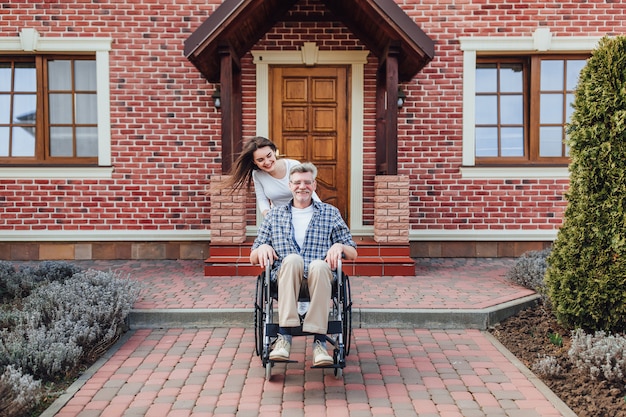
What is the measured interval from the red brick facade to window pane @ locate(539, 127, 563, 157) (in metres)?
0.46

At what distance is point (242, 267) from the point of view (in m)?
6.91

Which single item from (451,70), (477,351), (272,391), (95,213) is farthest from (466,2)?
(272,391)

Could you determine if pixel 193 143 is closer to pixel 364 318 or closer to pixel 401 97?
pixel 401 97

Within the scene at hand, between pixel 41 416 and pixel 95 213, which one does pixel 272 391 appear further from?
pixel 95 213

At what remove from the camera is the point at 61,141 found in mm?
8367

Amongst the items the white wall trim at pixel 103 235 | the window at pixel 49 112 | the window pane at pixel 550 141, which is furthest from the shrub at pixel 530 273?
the window at pixel 49 112

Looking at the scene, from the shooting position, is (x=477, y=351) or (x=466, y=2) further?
(x=466, y=2)

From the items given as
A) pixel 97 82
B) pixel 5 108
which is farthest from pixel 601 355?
pixel 5 108

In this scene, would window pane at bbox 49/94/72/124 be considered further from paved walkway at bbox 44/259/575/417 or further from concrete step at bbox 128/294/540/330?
concrete step at bbox 128/294/540/330

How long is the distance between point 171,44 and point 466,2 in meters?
4.20

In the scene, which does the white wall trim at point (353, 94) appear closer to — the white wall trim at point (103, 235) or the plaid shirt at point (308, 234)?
the white wall trim at point (103, 235)

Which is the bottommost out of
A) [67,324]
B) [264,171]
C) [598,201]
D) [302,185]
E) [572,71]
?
[67,324]

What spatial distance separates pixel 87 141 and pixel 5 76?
1.49 metres

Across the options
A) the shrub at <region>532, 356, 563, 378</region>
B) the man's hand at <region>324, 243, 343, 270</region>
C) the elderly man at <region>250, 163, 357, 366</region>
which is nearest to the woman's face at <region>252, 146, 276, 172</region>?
the elderly man at <region>250, 163, 357, 366</region>
